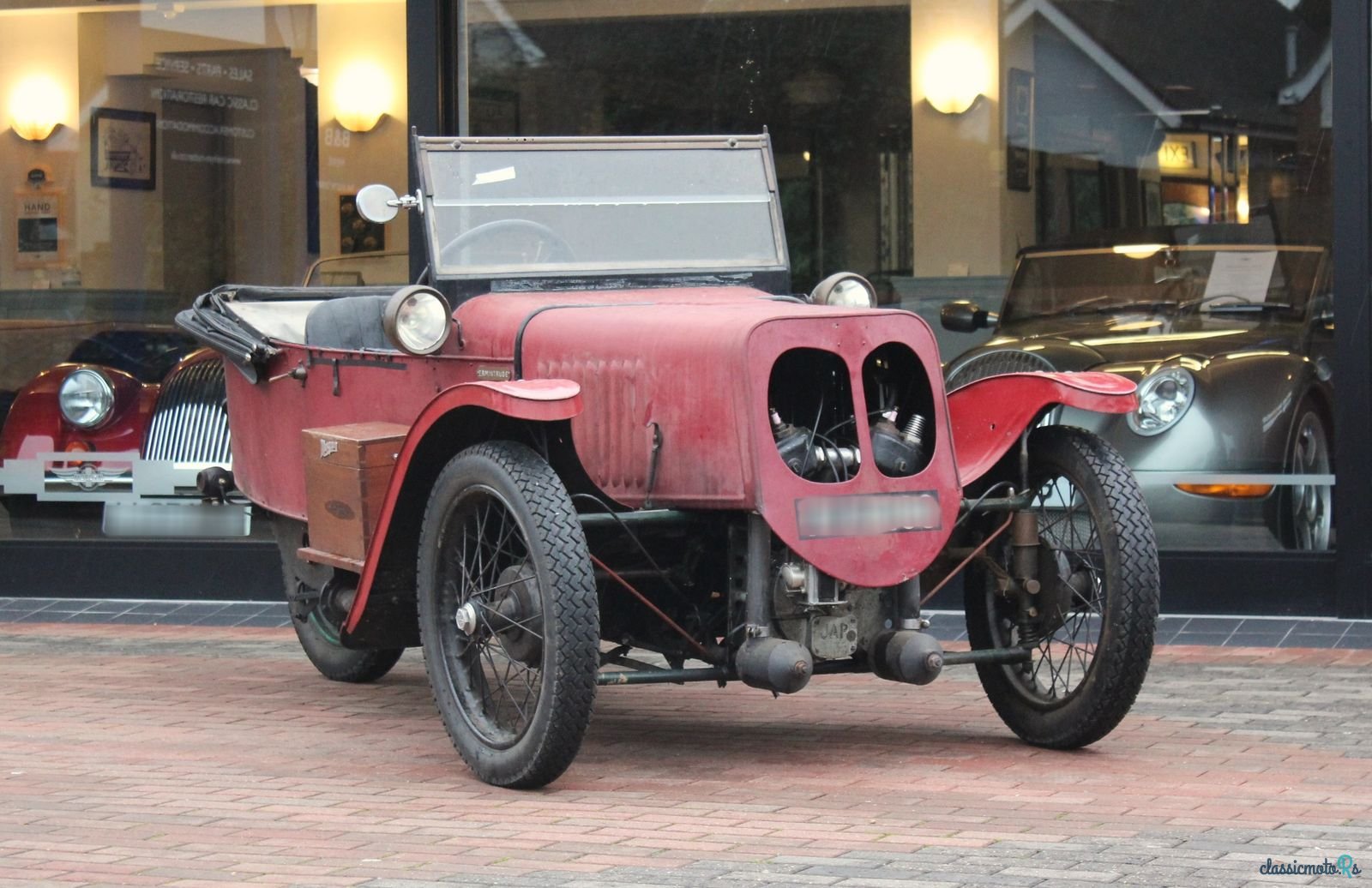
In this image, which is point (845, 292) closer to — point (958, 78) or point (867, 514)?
point (867, 514)

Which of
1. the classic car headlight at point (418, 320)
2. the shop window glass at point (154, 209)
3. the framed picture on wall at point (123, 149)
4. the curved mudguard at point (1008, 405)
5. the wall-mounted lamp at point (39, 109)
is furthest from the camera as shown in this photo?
the wall-mounted lamp at point (39, 109)

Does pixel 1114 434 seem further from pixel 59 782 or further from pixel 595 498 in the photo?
pixel 59 782

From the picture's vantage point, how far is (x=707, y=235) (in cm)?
694

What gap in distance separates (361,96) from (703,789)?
19.0 feet

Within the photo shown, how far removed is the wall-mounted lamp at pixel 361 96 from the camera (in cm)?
1016

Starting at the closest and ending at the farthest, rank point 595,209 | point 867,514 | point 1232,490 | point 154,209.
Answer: point 867,514 → point 595,209 → point 1232,490 → point 154,209

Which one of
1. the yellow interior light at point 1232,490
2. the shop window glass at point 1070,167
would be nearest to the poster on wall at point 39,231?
the shop window glass at point 1070,167

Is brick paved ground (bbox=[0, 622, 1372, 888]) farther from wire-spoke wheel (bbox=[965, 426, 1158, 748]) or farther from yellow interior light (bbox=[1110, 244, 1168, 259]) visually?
yellow interior light (bbox=[1110, 244, 1168, 259])

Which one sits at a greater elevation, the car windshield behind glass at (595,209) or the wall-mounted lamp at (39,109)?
the wall-mounted lamp at (39,109)

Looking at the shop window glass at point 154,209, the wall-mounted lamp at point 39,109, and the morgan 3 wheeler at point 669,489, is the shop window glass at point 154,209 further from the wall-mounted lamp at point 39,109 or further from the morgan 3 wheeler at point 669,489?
the morgan 3 wheeler at point 669,489

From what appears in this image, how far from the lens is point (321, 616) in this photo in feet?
23.7

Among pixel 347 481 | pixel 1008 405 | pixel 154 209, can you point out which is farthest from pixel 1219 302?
pixel 154 209

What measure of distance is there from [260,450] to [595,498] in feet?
Result: 6.96

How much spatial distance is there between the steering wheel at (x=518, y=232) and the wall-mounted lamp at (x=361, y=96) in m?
3.60
